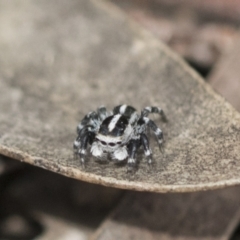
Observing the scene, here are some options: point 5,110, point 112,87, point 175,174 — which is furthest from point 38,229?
point 175,174

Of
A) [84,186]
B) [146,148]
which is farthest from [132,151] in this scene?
[84,186]

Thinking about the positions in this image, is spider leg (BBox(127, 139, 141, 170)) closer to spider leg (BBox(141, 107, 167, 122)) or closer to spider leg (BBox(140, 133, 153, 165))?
spider leg (BBox(140, 133, 153, 165))

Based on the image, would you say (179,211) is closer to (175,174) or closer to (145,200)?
(145,200)

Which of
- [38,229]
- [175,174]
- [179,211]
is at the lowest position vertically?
[38,229]

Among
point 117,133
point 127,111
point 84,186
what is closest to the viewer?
point 117,133

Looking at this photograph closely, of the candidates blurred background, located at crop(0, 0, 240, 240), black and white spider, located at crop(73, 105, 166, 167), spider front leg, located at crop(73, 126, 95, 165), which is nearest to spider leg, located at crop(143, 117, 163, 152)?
black and white spider, located at crop(73, 105, 166, 167)

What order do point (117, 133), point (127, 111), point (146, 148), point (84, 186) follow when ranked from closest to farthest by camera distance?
point (146, 148)
point (117, 133)
point (127, 111)
point (84, 186)

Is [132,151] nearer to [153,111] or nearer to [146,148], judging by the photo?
[146,148]
